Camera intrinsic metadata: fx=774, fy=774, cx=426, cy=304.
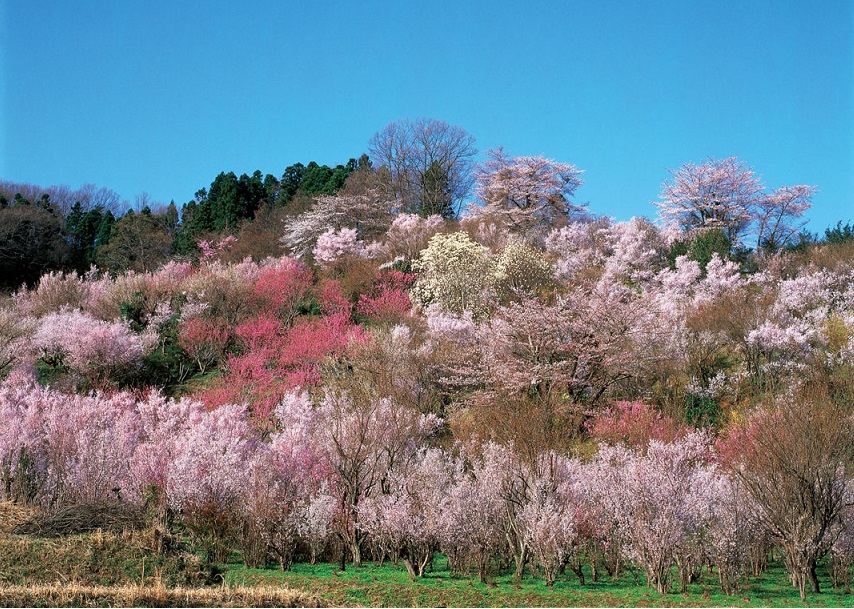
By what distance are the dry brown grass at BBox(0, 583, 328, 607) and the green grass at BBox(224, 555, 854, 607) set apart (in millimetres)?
651

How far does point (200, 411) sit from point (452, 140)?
30288mm

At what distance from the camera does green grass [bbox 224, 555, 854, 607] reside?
1010 centimetres

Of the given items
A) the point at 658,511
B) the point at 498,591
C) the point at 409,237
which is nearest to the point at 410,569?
the point at 498,591

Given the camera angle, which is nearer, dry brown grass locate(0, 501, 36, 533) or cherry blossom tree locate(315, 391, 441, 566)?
cherry blossom tree locate(315, 391, 441, 566)

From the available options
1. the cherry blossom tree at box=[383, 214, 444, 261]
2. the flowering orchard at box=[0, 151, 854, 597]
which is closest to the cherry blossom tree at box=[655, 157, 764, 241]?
the flowering orchard at box=[0, 151, 854, 597]

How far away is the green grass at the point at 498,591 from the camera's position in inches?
398

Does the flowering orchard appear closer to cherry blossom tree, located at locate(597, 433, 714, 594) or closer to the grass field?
cherry blossom tree, located at locate(597, 433, 714, 594)

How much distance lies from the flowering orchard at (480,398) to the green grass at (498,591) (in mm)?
330

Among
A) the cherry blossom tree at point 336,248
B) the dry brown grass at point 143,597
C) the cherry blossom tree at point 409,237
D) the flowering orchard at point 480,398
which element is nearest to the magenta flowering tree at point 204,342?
the flowering orchard at point 480,398

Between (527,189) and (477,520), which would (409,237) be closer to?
(527,189)

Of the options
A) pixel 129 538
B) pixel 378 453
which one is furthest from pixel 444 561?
pixel 129 538

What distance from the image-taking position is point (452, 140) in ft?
150

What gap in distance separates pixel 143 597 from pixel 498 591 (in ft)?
15.2

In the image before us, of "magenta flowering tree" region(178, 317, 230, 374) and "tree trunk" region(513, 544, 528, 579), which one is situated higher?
"magenta flowering tree" region(178, 317, 230, 374)
